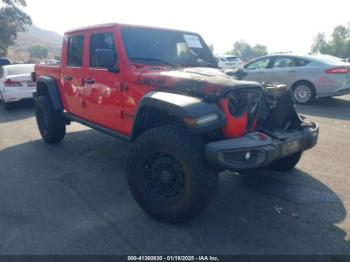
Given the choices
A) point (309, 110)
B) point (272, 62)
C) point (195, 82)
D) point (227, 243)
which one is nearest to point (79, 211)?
point (227, 243)

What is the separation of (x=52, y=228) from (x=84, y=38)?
291 cm

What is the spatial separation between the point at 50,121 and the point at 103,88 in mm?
1975

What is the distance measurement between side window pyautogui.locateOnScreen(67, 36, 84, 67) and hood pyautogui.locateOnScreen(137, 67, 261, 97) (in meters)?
1.67

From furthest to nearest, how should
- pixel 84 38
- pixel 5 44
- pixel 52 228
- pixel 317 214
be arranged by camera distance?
pixel 5 44, pixel 84 38, pixel 317 214, pixel 52 228

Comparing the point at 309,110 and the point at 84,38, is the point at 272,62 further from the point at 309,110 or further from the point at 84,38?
the point at 84,38

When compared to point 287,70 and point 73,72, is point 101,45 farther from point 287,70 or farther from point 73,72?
point 287,70

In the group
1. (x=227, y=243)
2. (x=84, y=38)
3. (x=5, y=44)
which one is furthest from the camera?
(x=5, y=44)

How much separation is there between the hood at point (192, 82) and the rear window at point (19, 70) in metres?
7.54

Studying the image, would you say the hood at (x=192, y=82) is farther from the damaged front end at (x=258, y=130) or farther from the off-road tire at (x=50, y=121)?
the off-road tire at (x=50, y=121)

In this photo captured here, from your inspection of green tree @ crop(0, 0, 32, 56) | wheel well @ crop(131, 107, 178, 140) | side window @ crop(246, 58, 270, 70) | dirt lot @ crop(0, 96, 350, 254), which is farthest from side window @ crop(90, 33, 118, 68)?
green tree @ crop(0, 0, 32, 56)

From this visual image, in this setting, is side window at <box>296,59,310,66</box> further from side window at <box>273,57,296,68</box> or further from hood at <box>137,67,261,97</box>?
hood at <box>137,67,261,97</box>

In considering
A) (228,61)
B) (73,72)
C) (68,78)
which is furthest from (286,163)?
(228,61)

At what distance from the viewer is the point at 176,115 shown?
3.03 meters

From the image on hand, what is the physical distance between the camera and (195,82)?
3252 mm
